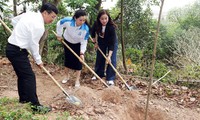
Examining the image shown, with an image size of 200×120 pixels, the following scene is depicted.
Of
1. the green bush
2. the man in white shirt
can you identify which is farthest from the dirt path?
the green bush

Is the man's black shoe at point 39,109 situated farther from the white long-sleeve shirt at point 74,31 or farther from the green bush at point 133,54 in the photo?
the green bush at point 133,54

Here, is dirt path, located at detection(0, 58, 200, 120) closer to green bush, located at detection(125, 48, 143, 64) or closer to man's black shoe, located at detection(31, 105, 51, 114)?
man's black shoe, located at detection(31, 105, 51, 114)

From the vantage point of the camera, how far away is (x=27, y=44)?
342 centimetres

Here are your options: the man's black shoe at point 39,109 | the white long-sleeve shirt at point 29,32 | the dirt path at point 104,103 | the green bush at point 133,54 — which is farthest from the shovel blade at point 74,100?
the green bush at point 133,54

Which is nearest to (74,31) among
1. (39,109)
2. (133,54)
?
(39,109)

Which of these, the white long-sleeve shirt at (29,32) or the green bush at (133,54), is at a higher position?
the white long-sleeve shirt at (29,32)

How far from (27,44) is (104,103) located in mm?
1578

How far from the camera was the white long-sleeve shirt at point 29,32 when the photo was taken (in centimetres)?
328

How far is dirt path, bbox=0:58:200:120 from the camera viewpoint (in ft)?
13.0

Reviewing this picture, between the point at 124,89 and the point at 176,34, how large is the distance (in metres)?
11.7

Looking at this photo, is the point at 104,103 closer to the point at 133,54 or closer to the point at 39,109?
the point at 39,109

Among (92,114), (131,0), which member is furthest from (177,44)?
(92,114)

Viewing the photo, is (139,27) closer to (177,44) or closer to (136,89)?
(177,44)

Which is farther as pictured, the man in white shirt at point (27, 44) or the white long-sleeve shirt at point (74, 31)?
the white long-sleeve shirt at point (74, 31)
